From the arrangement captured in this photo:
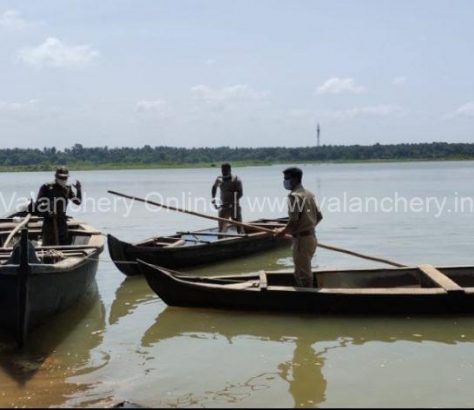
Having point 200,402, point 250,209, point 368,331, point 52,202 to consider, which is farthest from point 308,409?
point 250,209

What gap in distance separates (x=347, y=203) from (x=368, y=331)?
2338 centimetres

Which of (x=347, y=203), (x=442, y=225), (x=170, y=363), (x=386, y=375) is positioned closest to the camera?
(x=386, y=375)

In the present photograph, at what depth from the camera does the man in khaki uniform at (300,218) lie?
773 cm

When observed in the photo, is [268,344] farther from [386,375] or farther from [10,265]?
[10,265]

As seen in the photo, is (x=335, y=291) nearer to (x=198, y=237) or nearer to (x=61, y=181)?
(x=61, y=181)

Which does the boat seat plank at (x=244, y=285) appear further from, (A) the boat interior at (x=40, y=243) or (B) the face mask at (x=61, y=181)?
(B) the face mask at (x=61, y=181)

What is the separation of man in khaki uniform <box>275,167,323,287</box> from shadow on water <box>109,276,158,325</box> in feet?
9.12

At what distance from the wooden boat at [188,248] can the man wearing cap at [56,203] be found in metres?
0.94

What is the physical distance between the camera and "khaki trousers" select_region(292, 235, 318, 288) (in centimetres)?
798

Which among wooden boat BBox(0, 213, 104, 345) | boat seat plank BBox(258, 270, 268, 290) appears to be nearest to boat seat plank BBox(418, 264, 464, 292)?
boat seat plank BBox(258, 270, 268, 290)

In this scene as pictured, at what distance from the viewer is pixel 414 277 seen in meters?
9.03

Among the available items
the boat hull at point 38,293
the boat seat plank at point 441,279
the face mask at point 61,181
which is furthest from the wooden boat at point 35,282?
the boat seat plank at point 441,279

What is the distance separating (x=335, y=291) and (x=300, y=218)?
1063 mm

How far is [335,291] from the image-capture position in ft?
26.2
